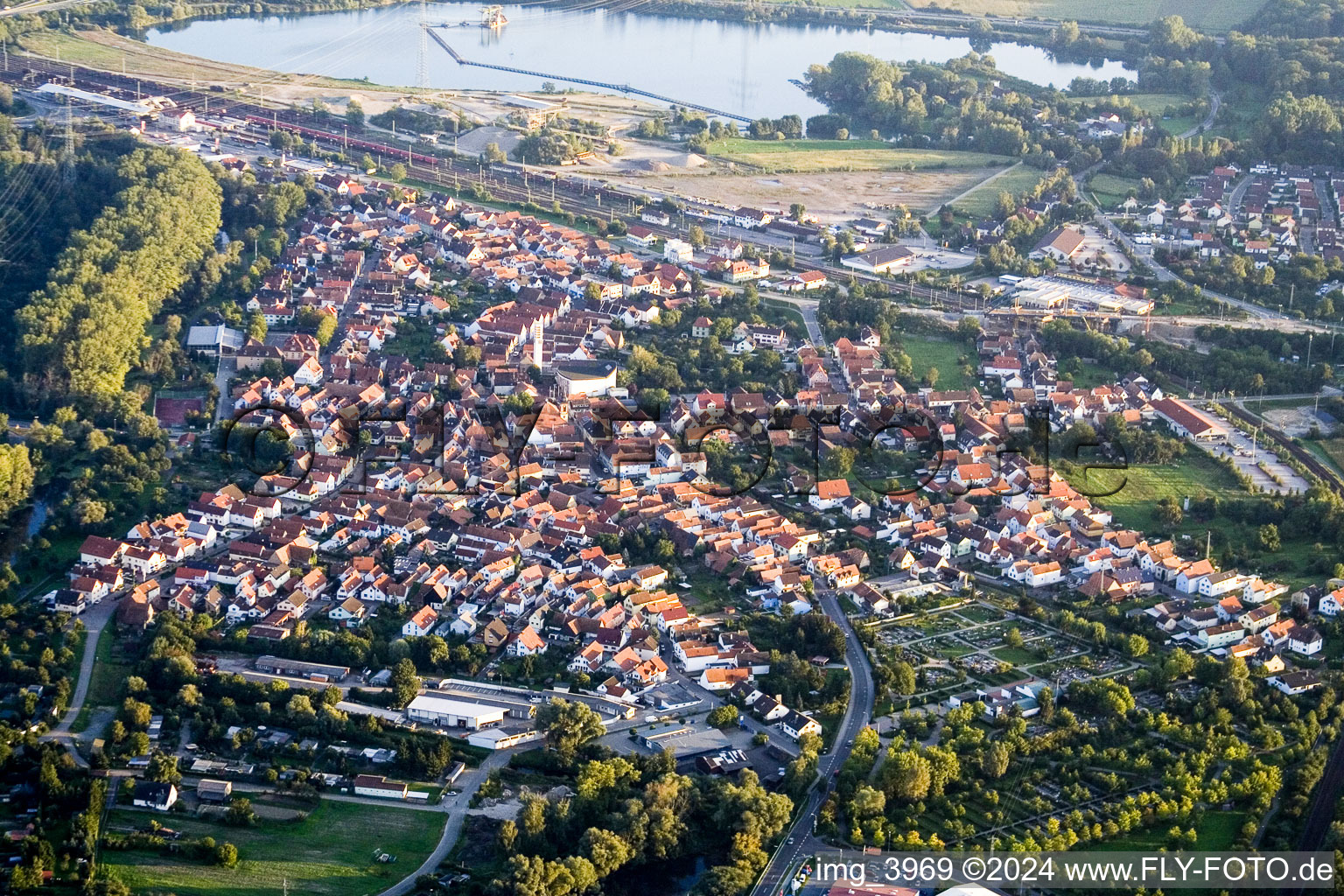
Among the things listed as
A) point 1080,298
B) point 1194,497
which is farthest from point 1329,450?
point 1080,298

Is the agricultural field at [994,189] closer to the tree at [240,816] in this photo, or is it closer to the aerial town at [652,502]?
the aerial town at [652,502]

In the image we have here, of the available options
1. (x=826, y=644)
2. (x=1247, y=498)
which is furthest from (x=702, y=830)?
(x=1247, y=498)

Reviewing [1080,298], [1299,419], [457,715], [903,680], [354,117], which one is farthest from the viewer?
[354,117]

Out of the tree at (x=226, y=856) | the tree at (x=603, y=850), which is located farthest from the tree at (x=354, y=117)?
the tree at (x=603, y=850)

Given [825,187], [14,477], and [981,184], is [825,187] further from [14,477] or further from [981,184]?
[14,477]

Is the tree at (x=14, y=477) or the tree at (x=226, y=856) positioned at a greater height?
the tree at (x=14, y=477)

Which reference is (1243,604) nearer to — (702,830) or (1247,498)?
(1247,498)

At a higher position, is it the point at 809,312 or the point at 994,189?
the point at 994,189

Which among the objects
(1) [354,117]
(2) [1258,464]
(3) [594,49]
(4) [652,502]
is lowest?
(4) [652,502]
